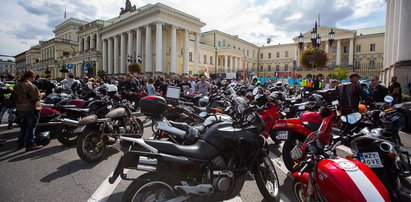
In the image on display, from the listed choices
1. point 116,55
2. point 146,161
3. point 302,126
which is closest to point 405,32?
point 302,126

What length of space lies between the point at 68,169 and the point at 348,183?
455 cm

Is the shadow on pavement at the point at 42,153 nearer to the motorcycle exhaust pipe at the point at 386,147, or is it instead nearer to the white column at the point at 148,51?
the motorcycle exhaust pipe at the point at 386,147

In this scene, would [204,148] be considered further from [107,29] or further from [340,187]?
[107,29]

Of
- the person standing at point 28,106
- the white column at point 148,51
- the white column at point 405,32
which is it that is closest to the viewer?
the person standing at point 28,106

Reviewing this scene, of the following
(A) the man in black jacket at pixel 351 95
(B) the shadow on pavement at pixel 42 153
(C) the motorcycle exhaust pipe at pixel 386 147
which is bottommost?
(B) the shadow on pavement at pixel 42 153

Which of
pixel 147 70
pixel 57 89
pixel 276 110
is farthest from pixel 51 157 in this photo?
pixel 147 70

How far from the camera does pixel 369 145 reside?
258 centimetres

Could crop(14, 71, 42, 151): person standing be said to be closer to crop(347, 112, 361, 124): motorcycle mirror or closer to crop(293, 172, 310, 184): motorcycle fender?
crop(293, 172, 310, 184): motorcycle fender

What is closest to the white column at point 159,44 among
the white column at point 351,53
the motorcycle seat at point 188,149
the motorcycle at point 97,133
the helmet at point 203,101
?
the helmet at point 203,101

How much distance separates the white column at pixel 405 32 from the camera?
11.2 metres

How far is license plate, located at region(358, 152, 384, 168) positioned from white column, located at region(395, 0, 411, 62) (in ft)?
40.5

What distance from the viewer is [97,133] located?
15.2 ft

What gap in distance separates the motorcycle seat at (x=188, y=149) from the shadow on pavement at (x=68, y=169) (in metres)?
2.59

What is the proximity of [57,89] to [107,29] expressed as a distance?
48981mm
